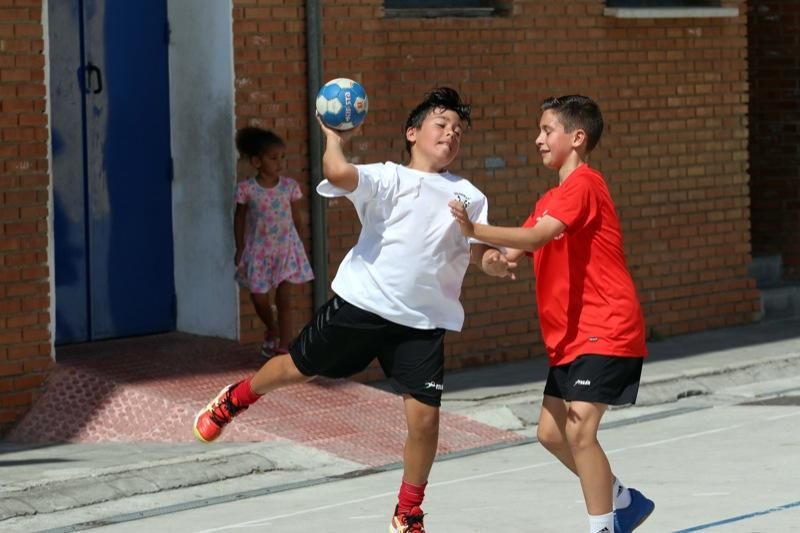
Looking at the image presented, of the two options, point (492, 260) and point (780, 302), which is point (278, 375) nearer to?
point (492, 260)

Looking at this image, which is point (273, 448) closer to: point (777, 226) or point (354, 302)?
point (354, 302)

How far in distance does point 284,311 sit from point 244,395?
4.09 m

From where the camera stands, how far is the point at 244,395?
27.0 ft

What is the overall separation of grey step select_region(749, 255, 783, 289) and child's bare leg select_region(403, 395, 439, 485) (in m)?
10.0

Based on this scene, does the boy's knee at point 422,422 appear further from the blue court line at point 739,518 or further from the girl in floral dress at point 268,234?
the girl in floral dress at point 268,234

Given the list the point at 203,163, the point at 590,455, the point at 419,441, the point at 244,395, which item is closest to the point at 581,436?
the point at 590,455

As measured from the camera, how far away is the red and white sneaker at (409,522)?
7598mm

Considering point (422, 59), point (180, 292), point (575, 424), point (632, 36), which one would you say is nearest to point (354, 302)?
point (575, 424)

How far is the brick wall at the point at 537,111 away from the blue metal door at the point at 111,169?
2.22ft

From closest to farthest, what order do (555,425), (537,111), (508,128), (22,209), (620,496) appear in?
1. (555,425)
2. (620,496)
3. (22,209)
4. (508,128)
5. (537,111)

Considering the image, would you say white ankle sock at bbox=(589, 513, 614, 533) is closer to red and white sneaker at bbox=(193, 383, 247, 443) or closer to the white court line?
red and white sneaker at bbox=(193, 383, 247, 443)

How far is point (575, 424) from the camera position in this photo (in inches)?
290

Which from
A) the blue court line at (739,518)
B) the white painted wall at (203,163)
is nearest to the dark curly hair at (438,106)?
the blue court line at (739,518)

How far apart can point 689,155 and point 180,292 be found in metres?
4.94
